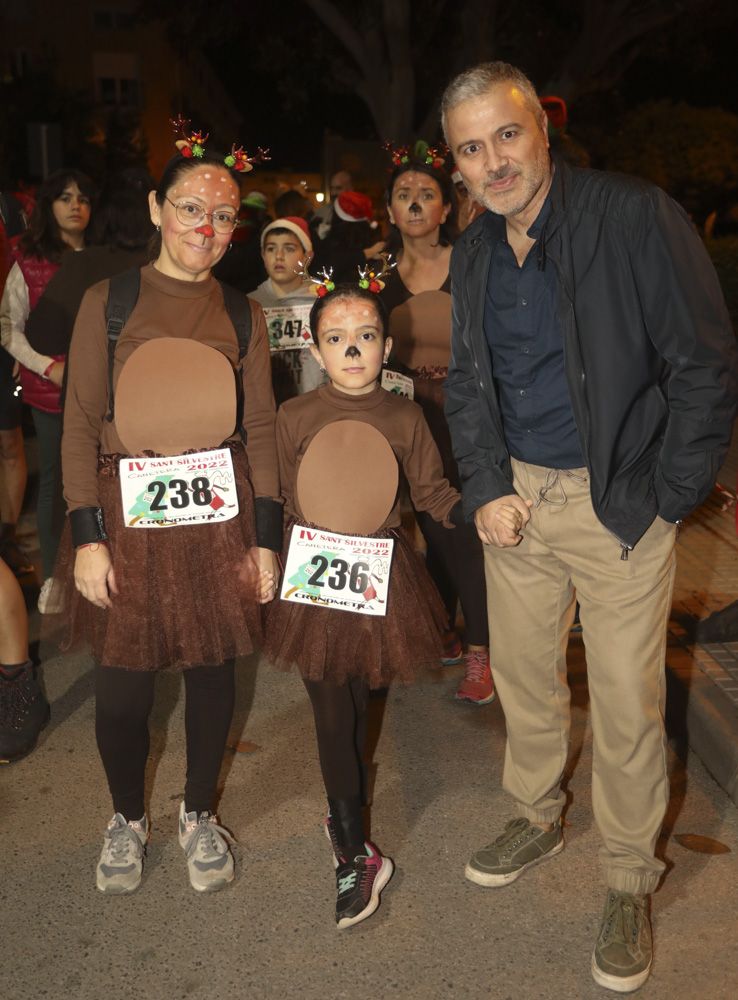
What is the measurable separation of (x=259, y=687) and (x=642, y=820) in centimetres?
220

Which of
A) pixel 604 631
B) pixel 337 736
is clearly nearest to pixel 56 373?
pixel 337 736

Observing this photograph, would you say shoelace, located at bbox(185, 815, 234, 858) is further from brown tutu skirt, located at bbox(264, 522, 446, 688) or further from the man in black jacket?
the man in black jacket

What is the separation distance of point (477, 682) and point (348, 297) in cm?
197

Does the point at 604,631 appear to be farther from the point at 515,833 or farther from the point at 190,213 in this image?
the point at 190,213

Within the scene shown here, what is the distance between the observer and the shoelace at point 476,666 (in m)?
4.68

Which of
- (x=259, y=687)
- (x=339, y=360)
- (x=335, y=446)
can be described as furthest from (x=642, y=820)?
(x=259, y=687)

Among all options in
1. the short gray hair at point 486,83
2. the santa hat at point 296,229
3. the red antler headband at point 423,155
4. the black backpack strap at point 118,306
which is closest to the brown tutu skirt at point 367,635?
the black backpack strap at point 118,306

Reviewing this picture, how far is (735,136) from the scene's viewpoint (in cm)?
2592

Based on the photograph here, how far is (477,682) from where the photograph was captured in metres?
4.67

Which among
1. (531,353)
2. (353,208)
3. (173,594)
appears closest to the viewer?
(531,353)

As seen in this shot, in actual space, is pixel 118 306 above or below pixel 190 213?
below

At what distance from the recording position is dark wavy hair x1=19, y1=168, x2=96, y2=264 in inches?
221

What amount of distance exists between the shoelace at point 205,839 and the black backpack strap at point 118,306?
1375 mm

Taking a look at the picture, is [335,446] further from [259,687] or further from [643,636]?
[259,687]
